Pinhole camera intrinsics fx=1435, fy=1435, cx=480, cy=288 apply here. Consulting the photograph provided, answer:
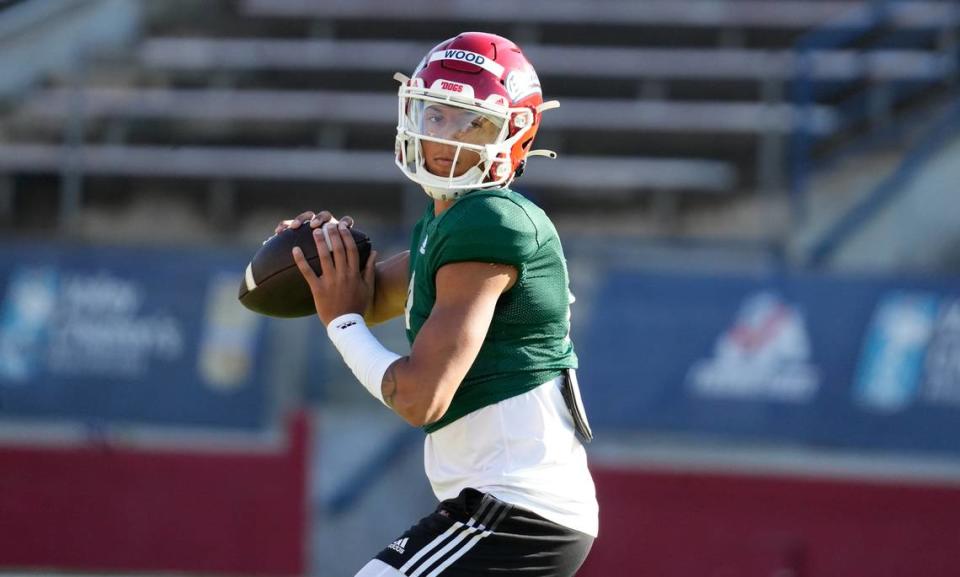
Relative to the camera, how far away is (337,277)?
3160 mm

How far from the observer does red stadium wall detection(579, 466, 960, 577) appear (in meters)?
6.93

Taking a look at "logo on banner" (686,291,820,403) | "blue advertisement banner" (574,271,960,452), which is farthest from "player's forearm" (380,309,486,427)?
"logo on banner" (686,291,820,403)

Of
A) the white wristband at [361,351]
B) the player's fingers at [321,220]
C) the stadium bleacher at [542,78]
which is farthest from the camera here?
the stadium bleacher at [542,78]

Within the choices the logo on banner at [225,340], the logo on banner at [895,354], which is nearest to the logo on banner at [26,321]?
the logo on banner at [225,340]

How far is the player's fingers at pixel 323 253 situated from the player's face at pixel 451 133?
1.00 feet

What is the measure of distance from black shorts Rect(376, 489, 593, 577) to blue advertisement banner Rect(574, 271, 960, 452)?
4942mm

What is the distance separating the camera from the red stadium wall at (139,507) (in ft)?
24.7

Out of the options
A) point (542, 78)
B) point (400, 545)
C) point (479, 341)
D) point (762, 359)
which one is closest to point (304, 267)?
point (479, 341)

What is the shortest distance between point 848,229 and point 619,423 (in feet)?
9.08

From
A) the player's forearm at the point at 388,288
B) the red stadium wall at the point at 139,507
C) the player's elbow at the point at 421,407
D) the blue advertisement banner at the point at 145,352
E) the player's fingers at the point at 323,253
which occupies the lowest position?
the red stadium wall at the point at 139,507

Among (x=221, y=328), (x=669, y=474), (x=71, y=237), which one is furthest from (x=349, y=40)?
(x=669, y=474)

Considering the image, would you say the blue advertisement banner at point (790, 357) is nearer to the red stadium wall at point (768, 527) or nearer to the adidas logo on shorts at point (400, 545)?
the red stadium wall at point (768, 527)

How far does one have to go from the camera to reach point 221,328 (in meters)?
8.50

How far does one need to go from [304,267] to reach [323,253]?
5 centimetres
